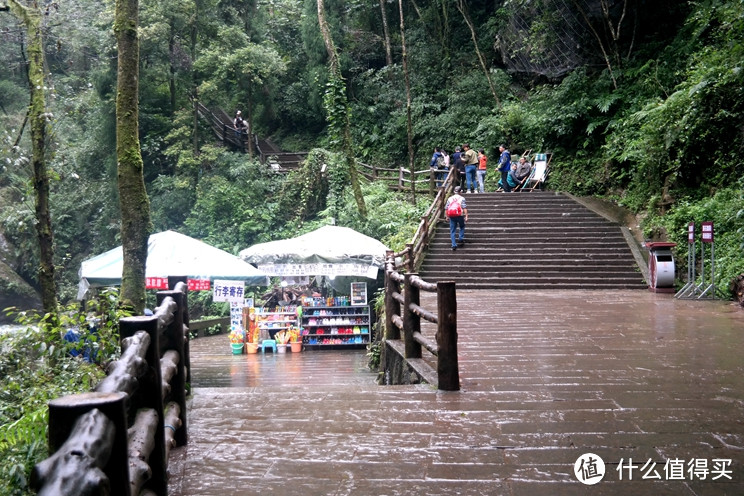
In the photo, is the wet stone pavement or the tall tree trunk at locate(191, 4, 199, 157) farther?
the tall tree trunk at locate(191, 4, 199, 157)

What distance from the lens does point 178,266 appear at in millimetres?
13383

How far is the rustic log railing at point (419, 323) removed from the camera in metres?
4.77

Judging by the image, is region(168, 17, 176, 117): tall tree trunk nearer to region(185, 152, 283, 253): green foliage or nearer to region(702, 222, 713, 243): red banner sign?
region(185, 152, 283, 253): green foliage

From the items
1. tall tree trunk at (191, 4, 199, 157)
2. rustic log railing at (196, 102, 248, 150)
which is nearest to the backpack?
tall tree trunk at (191, 4, 199, 157)

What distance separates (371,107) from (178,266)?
59.0 feet

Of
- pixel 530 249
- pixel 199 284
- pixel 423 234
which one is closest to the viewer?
pixel 199 284

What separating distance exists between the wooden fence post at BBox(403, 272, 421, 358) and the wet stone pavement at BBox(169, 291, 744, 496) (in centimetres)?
55

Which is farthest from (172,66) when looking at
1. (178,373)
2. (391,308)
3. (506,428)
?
(506,428)

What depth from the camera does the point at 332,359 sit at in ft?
39.4

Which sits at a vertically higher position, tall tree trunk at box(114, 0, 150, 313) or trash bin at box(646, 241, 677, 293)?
tall tree trunk at box(114, 0, 150, 313)

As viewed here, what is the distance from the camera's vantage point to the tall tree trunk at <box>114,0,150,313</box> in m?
6.91

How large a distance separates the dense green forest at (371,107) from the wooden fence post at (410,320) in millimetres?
8415

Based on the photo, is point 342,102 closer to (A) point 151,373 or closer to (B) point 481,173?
(B) point 481,173

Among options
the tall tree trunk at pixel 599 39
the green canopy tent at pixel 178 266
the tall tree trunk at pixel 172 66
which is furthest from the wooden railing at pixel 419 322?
the tall tree trunk at pixel 172 66
